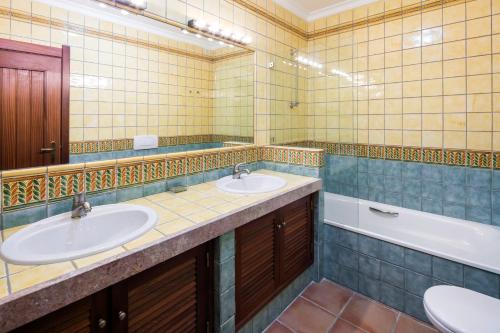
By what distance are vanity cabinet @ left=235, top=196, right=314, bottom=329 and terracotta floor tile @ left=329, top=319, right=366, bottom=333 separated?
400mm

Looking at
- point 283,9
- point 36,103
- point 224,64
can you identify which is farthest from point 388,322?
point 283,9

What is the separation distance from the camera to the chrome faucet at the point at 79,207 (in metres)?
1.22

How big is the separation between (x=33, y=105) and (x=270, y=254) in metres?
1.49

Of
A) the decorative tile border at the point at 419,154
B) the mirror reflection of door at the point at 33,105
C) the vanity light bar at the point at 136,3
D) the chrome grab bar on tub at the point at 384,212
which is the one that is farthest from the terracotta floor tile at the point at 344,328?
the vanity light bar at the point at 136,3

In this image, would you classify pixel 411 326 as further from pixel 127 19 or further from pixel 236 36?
pixel 127 19

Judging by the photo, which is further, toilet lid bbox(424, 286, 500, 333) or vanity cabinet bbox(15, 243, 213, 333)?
toilet lid bbox(424, 286, 500, 333)

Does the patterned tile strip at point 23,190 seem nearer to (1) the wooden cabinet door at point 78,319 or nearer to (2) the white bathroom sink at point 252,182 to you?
(1) the wooden cabinet door at point 78,319

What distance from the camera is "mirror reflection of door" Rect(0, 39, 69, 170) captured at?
1.11m

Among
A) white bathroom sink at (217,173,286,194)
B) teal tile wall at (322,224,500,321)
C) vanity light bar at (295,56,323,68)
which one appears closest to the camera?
teal tile wall at (322,224,500,321)

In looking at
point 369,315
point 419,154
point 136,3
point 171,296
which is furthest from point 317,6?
point 171,296

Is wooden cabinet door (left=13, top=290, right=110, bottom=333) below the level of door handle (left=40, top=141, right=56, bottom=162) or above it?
below

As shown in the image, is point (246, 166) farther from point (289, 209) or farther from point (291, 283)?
point (291, 283)

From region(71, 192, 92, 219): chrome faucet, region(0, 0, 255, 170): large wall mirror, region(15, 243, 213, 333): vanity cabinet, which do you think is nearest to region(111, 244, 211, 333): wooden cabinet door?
region(15, 243, 213, 333): vanity cabinet

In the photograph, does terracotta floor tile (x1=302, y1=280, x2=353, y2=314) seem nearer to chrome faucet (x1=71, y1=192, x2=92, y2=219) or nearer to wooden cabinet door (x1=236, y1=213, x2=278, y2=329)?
wooden cabinet door (x1=236, y1=213, x2=278, y2=329)
